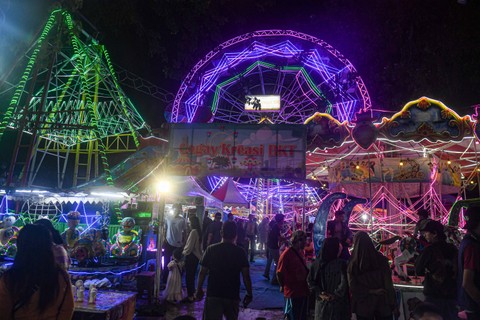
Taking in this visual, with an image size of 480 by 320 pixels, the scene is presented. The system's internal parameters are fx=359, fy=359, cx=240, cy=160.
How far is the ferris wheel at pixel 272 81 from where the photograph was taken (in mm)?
14812

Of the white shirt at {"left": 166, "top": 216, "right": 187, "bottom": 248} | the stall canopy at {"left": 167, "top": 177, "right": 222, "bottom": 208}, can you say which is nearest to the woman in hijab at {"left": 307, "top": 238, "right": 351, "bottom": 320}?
the white shirt at {"left": 166, "top": 216, "right": 187, "bottom": 248}

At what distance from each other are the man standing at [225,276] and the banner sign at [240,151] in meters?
2.44

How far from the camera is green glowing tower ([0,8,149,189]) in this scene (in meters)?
10.9

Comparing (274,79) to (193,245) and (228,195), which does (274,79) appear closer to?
(228,195)

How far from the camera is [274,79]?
1786 cm

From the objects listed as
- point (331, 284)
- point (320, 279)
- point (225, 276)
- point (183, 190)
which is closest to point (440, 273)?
point (331, 284)

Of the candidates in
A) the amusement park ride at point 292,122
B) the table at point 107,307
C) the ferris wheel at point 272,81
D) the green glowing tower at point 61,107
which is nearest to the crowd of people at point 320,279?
the table at point 107,307

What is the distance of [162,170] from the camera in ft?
24.9

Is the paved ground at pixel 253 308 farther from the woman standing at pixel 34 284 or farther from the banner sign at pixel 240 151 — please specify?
the woman standing at pixel 34 284

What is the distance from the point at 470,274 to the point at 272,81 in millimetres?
14887

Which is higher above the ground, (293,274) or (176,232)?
(176,232)

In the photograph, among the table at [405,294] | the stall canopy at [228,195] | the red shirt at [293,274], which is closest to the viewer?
the red shirt at [293,274]

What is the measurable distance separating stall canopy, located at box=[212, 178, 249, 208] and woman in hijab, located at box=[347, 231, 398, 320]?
13277mm

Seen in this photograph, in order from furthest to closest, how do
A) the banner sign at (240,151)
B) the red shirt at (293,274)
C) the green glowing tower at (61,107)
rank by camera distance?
the green glowing tower at (61,107) → the banner sign at (240,151) → the red shirt at (293,274)
